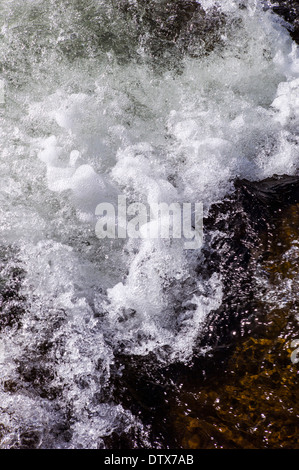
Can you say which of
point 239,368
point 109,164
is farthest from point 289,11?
point 239,368

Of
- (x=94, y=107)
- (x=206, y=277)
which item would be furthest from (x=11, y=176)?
Answer: (x=206, y=277)

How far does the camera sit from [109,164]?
278cm

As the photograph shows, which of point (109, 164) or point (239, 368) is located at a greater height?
point (109, 164)

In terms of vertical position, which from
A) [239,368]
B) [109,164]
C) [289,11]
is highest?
[289,11]

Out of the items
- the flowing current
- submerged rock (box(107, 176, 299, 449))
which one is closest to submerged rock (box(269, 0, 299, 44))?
the flowing current

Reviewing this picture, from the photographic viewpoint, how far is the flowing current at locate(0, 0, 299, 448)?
6.58 feet

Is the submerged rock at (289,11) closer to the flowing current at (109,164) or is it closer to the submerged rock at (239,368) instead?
the flowing current at (109,164)

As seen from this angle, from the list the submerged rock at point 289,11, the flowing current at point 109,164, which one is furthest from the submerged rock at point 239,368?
the submerged rock at point 289,11

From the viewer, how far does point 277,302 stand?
6.75ft

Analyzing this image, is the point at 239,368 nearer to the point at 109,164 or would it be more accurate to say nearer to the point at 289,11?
the point at 109,164

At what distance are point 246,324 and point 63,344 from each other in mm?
933

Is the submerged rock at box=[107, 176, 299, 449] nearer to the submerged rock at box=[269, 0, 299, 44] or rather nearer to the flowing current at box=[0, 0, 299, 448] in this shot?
the flowing current at box=[0, 0, 299, 448]

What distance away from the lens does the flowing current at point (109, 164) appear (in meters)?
2.01

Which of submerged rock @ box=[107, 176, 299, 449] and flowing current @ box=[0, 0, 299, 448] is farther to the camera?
flowing current @ box=[0, 0, 299, 448]
